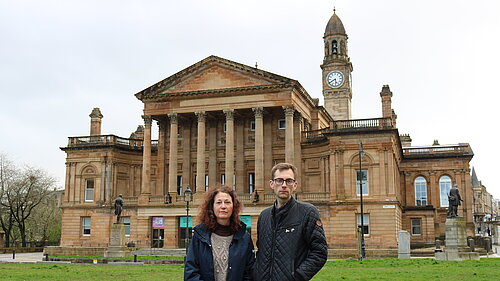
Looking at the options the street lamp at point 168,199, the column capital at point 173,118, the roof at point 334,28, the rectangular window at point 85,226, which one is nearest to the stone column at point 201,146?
the column capital at point 173,118

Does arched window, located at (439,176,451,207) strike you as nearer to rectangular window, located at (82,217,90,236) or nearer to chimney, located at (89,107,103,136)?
rectangular window, located at (82,217,90,236)

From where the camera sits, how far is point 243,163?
187 feet

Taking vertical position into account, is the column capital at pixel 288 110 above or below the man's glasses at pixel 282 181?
above

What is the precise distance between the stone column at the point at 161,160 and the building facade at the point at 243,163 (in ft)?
0.34

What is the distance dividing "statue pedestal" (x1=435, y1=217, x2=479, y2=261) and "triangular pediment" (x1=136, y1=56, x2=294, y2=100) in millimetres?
21622

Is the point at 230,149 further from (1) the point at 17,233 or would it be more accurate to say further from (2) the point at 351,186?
(1) the point at 17,233

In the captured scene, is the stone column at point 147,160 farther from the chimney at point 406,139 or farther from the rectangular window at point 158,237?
the chimney at point 406,139

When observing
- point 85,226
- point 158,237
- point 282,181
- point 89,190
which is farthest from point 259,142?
point 282,181

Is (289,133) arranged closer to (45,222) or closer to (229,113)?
(229,113)

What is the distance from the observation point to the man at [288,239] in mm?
6527

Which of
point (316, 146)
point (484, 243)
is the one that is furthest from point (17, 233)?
point (484, 243)

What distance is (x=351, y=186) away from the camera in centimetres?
5059

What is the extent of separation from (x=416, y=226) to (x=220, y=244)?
5749cm

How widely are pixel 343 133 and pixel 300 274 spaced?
45503mm
